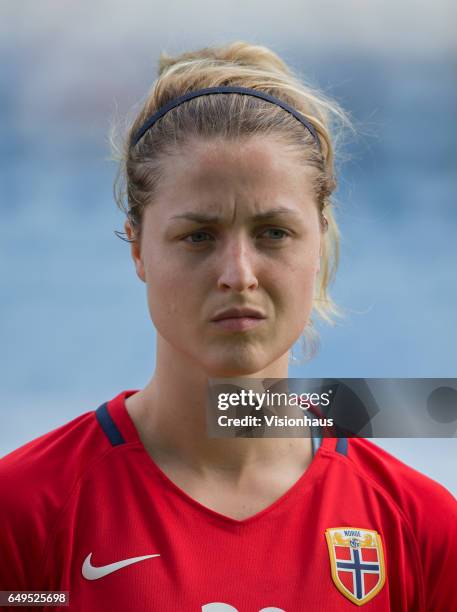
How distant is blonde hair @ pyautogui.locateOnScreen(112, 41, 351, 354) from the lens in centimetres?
282

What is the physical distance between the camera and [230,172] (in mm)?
2672

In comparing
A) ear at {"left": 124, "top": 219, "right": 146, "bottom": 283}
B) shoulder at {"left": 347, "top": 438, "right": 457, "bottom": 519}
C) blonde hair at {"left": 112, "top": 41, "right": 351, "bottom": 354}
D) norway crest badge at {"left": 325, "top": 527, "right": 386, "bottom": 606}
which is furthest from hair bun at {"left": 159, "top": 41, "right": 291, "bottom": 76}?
norway crest badge at {"left": 325, "top": 527, "right": 386, "bottom": 606}

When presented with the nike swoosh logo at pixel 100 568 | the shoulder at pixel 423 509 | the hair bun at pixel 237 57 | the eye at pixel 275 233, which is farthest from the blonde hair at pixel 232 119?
the nike swoosh logo at pixel 100 568

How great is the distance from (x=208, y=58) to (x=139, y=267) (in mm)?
849

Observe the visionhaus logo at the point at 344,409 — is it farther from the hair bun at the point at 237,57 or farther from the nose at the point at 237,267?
the hair bun at the point at 237,57

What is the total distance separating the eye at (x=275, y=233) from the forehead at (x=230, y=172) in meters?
0.10

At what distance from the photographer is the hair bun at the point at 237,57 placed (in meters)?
3.17

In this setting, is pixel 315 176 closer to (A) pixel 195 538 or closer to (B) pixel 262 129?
(B) pixel 262 129

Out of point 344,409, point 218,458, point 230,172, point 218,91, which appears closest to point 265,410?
point 218,458

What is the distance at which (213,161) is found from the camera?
106 inches

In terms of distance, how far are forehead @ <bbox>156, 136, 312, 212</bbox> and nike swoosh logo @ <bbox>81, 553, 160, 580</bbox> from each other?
44.4 inches

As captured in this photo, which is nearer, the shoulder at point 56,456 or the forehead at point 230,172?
the forehead at point 230,172

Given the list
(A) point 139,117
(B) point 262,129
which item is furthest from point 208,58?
(B) point 262,129

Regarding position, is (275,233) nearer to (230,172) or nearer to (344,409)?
(230,172)
